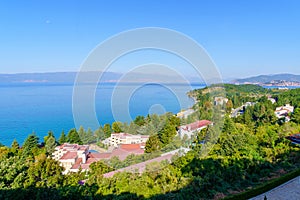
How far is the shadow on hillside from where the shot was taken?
278 centimetres

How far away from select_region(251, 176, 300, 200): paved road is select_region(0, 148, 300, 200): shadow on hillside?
25 cm

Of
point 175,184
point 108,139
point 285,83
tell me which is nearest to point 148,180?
point 175,184

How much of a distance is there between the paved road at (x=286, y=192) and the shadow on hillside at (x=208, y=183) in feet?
0.81

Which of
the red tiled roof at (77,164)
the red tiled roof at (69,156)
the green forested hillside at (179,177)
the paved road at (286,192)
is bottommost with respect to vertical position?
the red tiled roof at (77,164)

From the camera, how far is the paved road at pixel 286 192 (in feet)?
9.16

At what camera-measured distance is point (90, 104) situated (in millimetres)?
4090

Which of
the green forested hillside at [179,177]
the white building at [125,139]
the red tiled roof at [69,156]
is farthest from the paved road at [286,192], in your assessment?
the red tiled roof at [69,156]

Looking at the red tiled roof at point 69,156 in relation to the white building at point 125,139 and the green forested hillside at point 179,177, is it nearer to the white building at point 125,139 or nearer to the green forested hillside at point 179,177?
the white building at point 125,139

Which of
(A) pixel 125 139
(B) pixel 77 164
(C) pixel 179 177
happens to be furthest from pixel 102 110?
(C) pixel 179 177

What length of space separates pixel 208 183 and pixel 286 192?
1.02 meters

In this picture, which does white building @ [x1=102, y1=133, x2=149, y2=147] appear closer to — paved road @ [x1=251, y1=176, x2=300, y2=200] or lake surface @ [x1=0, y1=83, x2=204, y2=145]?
lake surface @ [x1=0, y1=83, x2=204, y2=145]

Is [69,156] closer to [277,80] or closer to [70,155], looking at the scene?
[70,155]

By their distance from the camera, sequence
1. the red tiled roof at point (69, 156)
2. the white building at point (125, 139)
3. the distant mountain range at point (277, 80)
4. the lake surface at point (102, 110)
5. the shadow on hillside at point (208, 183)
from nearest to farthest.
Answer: the shadow on hillside at point (208, 183) < the lake surface at point (102, 110) < the red tiled roof at point (69, 156) < the white building at point (125, 139) < the distant mountain range at point (277, 80)

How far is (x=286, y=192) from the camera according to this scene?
9.59 ft
